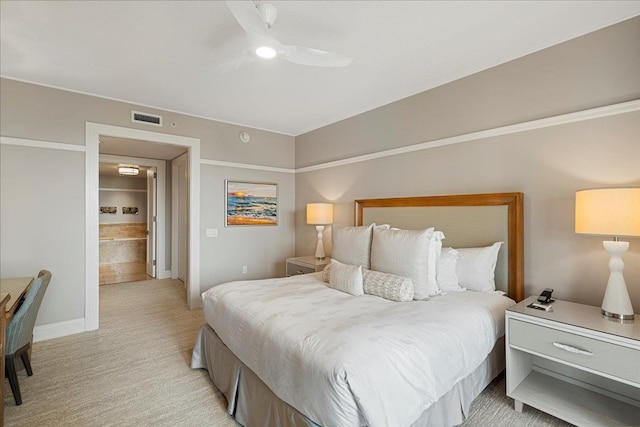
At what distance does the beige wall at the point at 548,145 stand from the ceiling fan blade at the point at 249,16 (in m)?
2.08

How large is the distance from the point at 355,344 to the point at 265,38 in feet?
6.01

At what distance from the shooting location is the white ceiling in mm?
1980

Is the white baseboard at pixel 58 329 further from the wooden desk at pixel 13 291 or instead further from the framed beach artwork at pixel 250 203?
the framed beach artwork at pixel 250 203

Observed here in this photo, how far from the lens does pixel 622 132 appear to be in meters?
2.08

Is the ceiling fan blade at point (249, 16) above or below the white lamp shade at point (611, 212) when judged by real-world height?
above

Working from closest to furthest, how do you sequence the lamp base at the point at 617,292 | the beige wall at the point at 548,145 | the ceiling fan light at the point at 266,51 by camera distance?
the lamp base at the point at 617,292, the ceiling fan light at the point at 266,51, the beige wall at the point at 548,145

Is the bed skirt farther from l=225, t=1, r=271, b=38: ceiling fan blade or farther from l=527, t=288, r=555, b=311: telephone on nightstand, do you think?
l=225, t=1, r=271, b=38: ceiling fan blade

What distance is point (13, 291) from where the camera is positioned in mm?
2385

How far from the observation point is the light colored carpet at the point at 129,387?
197 cm

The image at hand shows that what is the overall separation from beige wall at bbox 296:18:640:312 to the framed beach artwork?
228 cm

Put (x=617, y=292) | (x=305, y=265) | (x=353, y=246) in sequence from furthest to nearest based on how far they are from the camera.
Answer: (x=305, y=265)
(x=353, y=246)
(x=617, y=292)

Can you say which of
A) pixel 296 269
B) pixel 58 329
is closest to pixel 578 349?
pixel 296 269

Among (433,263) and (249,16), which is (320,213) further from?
(249,16)

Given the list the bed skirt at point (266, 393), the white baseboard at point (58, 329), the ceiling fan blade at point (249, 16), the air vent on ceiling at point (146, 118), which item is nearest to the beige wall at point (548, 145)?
the bed skirt at point (266, 393)
